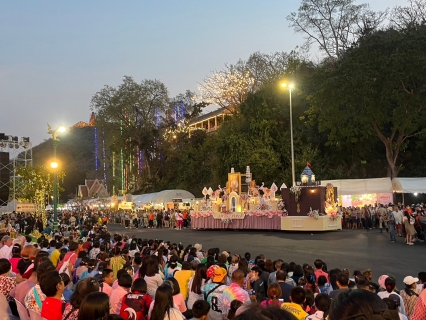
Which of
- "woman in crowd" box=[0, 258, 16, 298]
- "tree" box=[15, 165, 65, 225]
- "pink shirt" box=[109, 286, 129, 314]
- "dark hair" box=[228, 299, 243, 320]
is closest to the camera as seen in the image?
"dark hair" box=[228, 299, 243, 320]

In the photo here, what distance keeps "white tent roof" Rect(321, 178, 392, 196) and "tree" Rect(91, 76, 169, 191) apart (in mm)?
32820

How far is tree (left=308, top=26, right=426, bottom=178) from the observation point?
33.1m

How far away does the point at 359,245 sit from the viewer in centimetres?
1933

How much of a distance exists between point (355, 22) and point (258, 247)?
30228 mm

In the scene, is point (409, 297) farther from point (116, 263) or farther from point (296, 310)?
point (116, 263)

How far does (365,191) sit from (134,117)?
3633cm

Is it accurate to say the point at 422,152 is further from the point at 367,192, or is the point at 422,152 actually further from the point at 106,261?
the point at 106,261

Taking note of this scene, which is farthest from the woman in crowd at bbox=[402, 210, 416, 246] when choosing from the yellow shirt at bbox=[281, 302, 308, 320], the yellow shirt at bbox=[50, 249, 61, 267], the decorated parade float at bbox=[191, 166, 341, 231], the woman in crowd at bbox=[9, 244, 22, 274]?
the yellow shirt at bbox=[281, 302, 308, 320]

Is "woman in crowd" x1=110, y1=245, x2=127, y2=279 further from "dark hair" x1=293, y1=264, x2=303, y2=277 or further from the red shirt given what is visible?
the red shirt

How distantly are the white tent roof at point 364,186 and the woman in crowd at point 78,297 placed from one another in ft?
93.6

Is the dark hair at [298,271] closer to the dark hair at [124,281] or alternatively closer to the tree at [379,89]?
the dark hair at [124,281]

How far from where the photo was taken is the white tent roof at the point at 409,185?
97.1 feet

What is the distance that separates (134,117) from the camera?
59688mm

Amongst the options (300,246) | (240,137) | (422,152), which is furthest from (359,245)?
(240,137)
